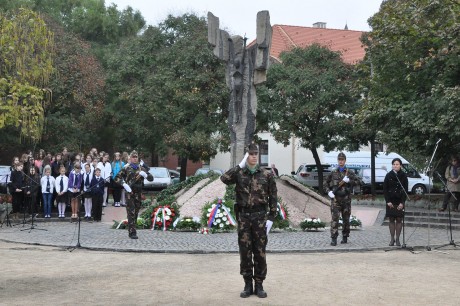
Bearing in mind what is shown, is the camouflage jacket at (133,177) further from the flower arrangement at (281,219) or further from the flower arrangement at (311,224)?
the flower arrangement at (311,224)

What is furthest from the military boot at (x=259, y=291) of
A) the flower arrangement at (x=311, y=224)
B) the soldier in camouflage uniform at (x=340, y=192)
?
the flower arrangement at (x=311, y=224)

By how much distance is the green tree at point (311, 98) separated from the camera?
3681 cm

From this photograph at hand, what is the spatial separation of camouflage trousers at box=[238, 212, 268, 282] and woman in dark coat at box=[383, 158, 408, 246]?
6.50 meters

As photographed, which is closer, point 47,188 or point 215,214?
point 215,214

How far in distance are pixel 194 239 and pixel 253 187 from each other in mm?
7251

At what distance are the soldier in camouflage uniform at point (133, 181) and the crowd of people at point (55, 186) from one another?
4763mm

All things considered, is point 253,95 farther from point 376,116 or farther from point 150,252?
point 150,252

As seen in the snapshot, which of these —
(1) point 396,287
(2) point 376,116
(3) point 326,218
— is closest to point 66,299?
(1) point 396,287

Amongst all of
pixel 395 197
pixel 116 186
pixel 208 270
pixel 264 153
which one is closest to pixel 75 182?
pixel 116 186

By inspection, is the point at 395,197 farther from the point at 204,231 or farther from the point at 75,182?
the point at 75,182

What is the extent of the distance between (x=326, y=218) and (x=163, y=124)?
20.3 metres

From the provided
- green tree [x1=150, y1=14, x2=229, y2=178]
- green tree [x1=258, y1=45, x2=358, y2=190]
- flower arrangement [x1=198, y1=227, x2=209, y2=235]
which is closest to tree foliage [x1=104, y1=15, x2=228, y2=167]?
green tree [x1=150, y1=14, x2=229, y2=178]

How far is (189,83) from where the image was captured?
36.7 metres

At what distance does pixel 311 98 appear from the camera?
37625mm
